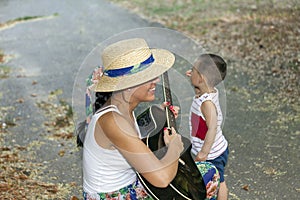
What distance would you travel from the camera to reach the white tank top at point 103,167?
9.68 feet

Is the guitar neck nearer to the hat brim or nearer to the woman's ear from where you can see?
the hat brim

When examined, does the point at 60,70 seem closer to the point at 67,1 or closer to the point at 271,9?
the point at 271,9

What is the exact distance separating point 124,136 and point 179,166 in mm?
422

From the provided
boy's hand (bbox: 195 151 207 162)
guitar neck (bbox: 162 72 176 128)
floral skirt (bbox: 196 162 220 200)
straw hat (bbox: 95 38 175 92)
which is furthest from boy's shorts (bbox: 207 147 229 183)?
straw hat (bbox: 95 38 175 92)

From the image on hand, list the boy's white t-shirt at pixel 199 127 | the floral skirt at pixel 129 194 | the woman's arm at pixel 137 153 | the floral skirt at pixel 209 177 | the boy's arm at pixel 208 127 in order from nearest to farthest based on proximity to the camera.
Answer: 1. the woman's arm at pixel 137 153
2. the floral skirt at pixel 129 194
3. the floral skirt at pixel 209 177
4. the boy's arm at pixel 208 127
5. the boy's white t-shirt at pixel 199 127

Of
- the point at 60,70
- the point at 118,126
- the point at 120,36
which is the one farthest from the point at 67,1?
the point at 118,126

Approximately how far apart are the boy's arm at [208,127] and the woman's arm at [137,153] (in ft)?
1.94

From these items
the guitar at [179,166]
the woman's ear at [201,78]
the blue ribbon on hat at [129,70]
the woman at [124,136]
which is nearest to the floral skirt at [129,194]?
the woman at [124,136]

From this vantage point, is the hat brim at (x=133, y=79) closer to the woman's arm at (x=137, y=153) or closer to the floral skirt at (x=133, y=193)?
the woman's arm at (x=137, y=153)

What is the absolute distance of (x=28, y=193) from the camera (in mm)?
4312

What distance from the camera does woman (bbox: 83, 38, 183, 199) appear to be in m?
2.81

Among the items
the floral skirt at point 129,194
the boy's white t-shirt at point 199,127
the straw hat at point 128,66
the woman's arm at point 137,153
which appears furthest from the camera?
the boy's white t-shirt at point 199,127

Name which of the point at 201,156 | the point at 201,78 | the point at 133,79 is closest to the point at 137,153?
the point at 133,79

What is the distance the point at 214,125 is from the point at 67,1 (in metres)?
8.77
